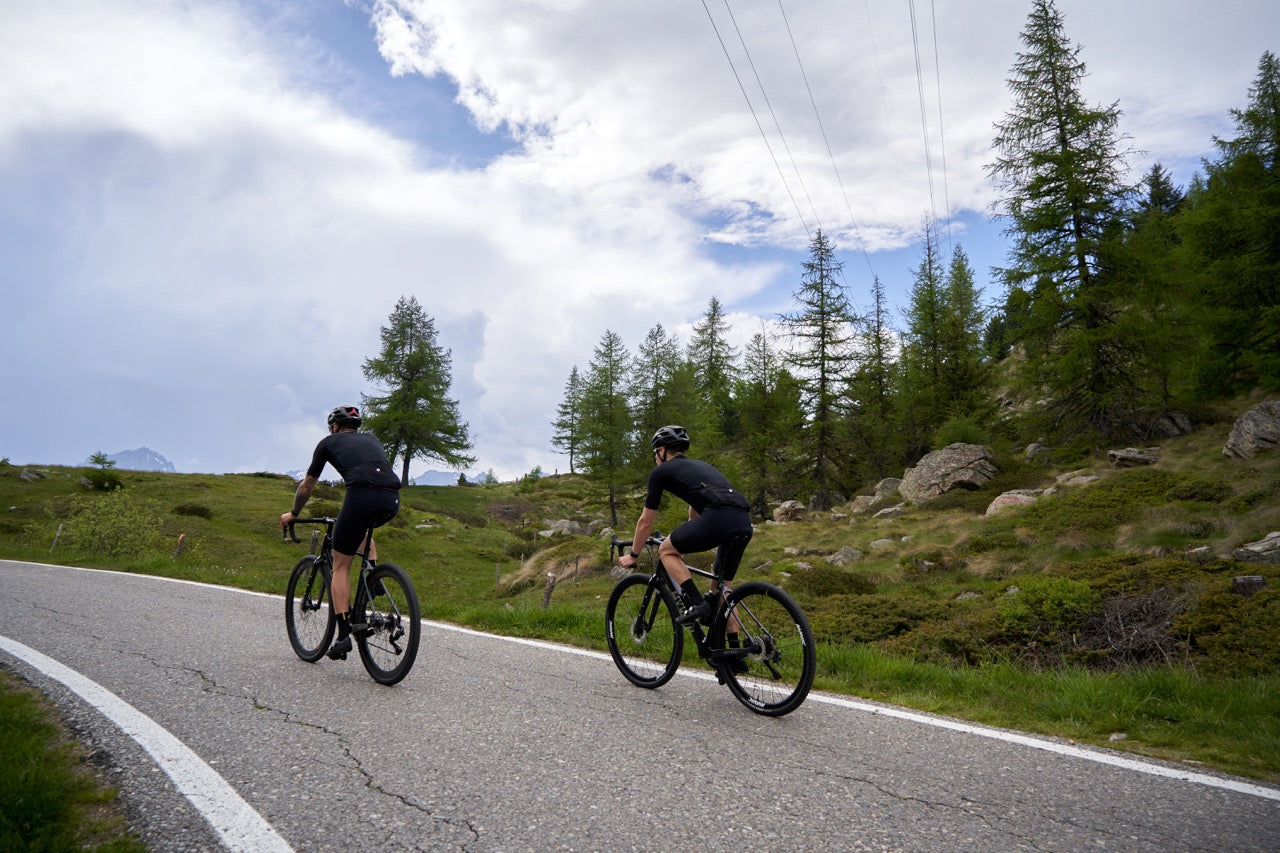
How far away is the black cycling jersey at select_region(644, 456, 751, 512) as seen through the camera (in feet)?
16.4

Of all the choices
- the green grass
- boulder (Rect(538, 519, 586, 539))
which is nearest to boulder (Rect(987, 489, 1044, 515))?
the green grass

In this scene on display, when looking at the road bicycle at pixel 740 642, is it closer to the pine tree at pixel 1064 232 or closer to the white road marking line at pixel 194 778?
the white road marking line at pixel 194 778

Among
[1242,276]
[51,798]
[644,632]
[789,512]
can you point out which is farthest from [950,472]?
[51,798]

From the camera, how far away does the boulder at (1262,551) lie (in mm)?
10231

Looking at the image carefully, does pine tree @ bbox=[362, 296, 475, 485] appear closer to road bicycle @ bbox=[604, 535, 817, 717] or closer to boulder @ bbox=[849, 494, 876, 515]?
boulder @ bbox=[849, 494, 876, 515]

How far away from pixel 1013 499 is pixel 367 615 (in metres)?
21.2

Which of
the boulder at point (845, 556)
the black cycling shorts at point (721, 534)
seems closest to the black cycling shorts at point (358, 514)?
the black cycling shorts at point (721, 534)

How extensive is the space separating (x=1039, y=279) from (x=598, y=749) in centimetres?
2719

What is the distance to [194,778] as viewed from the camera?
128 inches

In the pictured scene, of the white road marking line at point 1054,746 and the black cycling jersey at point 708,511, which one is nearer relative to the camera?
the white road marking line at point 1054,746

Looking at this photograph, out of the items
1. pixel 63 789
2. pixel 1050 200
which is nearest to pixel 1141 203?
pixel 1050 200

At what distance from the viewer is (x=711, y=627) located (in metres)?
5.04

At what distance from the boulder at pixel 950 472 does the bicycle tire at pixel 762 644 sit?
22869mm

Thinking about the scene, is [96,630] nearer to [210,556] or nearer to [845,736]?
[845,736]
